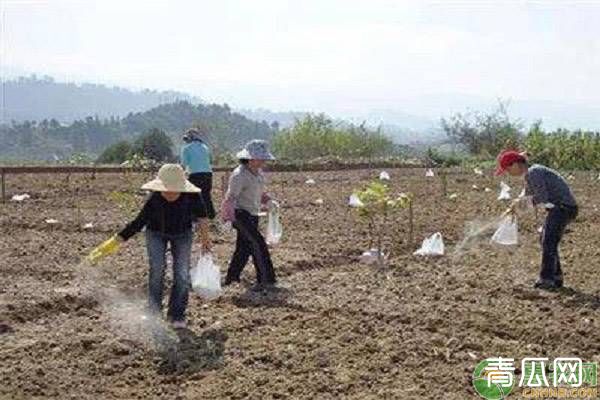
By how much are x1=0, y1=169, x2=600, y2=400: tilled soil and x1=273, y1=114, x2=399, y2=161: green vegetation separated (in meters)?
29.3

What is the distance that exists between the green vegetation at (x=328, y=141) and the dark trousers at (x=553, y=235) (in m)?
31.4

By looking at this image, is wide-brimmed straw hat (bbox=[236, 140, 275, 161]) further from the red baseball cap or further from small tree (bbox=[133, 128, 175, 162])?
small tree (bbox=[133, 128, 175, 162])

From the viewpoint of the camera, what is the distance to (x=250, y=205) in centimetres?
750

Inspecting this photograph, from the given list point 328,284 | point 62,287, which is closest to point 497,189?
point 328,284

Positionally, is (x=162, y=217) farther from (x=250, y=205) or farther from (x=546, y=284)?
(x=546, y=284)

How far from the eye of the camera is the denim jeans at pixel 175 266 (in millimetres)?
6172

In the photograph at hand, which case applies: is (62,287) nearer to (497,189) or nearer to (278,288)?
(278,288)

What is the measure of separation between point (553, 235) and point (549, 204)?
287 mm

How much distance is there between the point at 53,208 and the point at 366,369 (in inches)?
398

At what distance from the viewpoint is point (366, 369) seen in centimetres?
516

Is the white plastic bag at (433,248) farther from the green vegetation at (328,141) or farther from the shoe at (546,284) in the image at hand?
the green vegetation at (328,141)

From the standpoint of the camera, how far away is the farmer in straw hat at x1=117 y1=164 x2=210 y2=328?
6.12m

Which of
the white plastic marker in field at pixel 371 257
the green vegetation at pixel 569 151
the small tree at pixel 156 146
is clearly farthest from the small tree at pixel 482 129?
the white plastic marker in field at pixel 371 257

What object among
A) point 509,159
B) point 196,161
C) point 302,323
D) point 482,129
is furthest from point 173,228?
point 482,129
